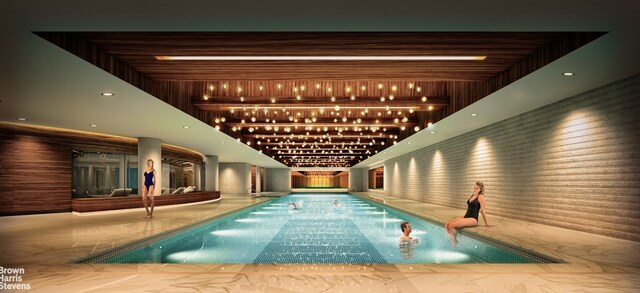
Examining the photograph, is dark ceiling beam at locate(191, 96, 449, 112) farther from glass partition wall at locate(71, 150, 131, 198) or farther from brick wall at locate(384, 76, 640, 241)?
glass partition wall at locate(71, 150, 131, 198)

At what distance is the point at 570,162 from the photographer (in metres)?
8.77

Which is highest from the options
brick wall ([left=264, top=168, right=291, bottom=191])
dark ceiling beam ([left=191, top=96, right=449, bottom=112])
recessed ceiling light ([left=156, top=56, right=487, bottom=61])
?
recessed ceiling light ([left=156, top=56, right=487, bottom=61])

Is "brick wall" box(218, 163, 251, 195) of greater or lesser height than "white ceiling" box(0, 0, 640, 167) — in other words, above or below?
below

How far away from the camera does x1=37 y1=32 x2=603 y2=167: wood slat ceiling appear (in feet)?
17.7

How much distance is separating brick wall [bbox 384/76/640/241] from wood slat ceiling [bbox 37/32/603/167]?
1898 millimetres

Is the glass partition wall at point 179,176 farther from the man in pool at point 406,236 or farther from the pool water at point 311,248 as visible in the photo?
the man in pool at point 406,236

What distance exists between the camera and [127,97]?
7922 mm

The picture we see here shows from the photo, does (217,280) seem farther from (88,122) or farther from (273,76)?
(88,122)

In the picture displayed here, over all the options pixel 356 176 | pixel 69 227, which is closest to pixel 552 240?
pixel 69 227

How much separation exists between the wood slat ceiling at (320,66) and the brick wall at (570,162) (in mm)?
1898

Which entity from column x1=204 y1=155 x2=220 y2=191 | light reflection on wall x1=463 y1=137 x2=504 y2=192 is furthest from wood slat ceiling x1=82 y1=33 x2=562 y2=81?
column x1=204 y1=155 x2=220 y2=191

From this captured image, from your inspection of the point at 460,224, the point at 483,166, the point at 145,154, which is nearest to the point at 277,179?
the point at 145,154

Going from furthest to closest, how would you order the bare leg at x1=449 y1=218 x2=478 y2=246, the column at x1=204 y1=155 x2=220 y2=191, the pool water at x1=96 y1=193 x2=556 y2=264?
the column at x1=204 y1=155 x2=220 y2=191, the bare leg at x1=449 y1=218 x2=478 y2=246, the pool water at x1=96 y1=193 x2=556 y2=264

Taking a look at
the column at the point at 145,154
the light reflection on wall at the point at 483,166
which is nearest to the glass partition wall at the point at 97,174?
the column at the point at 145,154
